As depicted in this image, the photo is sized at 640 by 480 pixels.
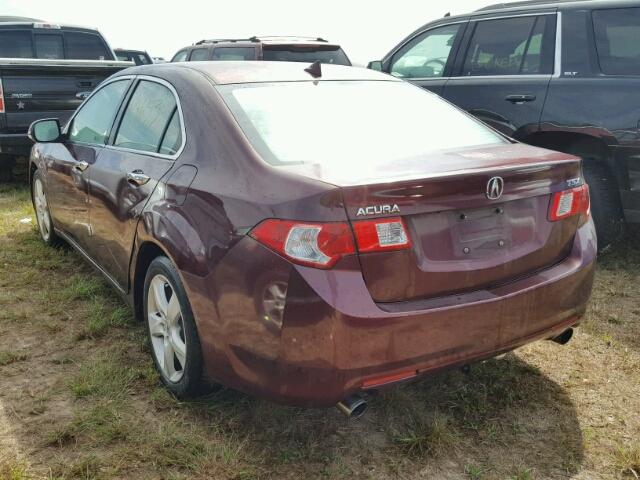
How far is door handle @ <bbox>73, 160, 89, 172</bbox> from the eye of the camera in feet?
12.5

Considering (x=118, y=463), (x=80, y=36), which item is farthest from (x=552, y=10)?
(x=80, y=36)

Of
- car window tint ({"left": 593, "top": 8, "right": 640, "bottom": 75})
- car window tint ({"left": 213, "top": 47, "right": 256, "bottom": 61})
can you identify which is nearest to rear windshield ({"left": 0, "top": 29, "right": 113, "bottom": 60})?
Answer: car window tint ({"left": 213, "top": 47, "right": 256, "bottom": 61})

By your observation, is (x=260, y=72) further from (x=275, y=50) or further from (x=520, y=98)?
(x=275, y=50)

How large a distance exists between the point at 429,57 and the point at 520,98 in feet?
4.58

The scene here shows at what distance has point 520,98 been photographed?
16.6 ft

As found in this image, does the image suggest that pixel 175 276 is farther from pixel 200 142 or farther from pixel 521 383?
pixel 521 383

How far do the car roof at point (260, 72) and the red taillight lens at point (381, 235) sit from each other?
46.4 inches

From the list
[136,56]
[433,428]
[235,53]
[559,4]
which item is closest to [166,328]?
[433,428]

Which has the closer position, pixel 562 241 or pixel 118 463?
pixel 118 463

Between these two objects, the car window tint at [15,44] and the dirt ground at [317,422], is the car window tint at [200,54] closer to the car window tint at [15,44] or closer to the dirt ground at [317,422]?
the car window tint at [15,44]

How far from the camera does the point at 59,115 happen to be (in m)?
7.27

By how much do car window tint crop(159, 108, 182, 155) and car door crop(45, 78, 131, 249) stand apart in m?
0.87

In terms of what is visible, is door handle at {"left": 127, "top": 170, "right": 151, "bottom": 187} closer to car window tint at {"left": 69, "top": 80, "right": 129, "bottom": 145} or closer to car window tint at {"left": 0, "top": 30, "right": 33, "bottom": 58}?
car window tint at {"left": 69, "top": 80, "right": 129, "bottom": 145}

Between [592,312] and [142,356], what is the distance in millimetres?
2685
